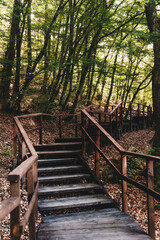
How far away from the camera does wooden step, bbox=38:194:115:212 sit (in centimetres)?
340

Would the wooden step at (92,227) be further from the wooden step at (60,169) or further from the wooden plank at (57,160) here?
the wooden plank at (57,160)

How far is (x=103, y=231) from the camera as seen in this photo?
276 centimetres

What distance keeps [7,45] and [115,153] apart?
24.2ft

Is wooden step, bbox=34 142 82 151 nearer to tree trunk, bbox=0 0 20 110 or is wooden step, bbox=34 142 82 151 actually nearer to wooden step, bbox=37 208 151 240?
wooden step, bbox=37 208 151 240

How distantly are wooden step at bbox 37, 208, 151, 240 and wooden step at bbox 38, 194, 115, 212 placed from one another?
0.64 ft

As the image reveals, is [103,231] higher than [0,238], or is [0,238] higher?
[103,231]

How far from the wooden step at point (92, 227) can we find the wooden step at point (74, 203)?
195 mm

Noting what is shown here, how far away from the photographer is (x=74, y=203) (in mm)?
3525

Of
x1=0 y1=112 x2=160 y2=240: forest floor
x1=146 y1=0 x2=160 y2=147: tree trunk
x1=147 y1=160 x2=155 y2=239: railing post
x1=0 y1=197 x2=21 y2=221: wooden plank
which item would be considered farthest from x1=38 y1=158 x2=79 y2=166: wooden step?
x1=0 y1=197 x2=21 y2=221: wooden plank

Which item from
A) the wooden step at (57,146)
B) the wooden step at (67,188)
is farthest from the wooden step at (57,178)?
the wooden step at (57,146)

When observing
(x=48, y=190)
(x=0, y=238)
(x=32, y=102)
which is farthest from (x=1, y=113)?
(x=0, y=238)

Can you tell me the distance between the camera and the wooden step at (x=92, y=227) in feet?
8.63

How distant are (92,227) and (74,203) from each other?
73 centimetres

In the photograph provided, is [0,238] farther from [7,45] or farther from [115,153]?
[7,45]
